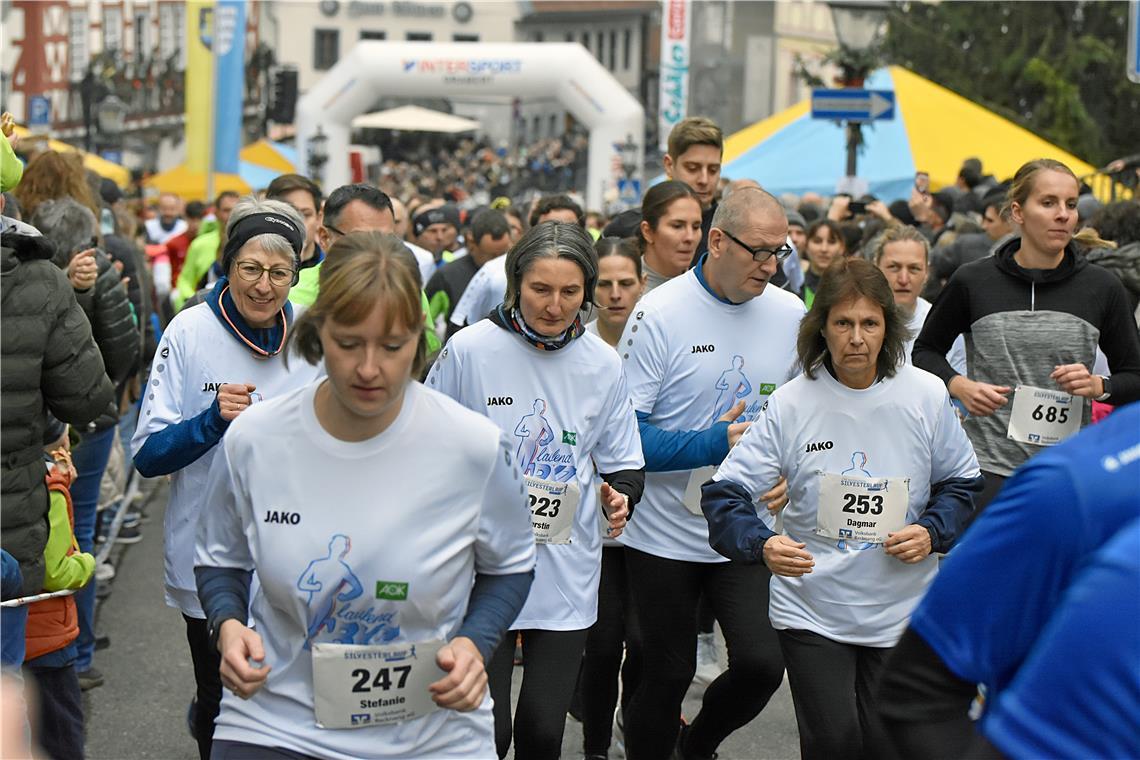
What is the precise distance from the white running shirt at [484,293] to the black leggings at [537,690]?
3341mm

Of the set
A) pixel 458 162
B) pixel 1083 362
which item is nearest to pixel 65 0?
pixel 458 162

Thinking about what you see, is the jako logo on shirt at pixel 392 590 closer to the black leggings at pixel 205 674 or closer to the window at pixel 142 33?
the black leggings at pixel 205 674

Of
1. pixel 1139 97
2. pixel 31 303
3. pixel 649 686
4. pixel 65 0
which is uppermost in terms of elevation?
pixel 65 0

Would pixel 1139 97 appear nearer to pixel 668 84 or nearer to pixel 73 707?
pixel 668 84

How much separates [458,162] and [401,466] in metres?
60.4

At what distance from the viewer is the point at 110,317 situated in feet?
21.2

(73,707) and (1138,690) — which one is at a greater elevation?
(1138,690)

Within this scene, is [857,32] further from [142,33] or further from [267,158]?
[142,33]

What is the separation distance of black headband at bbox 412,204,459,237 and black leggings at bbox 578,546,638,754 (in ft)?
19.4

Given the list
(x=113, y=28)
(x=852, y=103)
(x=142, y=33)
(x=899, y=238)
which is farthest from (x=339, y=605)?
(x=142, y=33)

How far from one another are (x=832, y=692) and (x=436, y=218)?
287 inches

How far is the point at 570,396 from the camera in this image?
4719 millimetres

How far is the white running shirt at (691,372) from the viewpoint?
17.6 ft

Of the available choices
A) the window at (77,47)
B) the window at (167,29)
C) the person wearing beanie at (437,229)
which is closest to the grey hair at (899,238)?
the person wearing beanie at (437,229)
